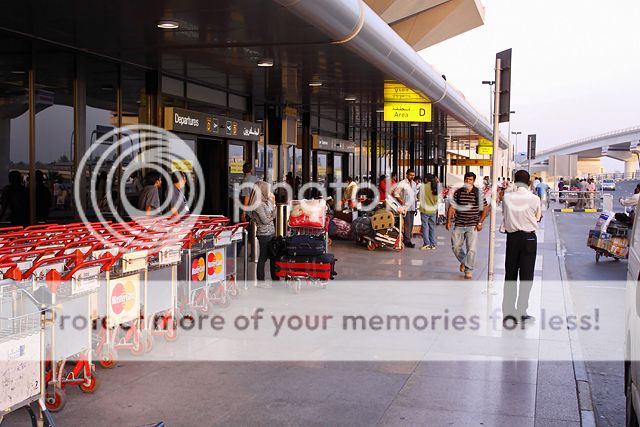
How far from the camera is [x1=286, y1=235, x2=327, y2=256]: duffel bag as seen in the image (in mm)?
11445

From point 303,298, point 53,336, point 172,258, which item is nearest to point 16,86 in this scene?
point 172,258

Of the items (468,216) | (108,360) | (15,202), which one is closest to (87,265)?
(108,360)

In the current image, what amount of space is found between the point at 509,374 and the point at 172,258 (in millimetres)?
3737

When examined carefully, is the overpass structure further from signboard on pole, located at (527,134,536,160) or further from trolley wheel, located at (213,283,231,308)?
trolley wheel, located at (213,283,231,308)

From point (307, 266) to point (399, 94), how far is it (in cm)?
650

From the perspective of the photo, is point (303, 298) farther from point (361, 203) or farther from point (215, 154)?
point (361, 203)

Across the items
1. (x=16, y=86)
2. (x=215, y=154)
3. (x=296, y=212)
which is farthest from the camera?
(x=215, y=154)

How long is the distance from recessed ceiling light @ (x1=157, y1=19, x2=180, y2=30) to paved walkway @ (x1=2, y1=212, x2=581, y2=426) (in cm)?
395

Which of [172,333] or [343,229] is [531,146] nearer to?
[343,229]

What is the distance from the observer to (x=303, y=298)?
11.0 metres

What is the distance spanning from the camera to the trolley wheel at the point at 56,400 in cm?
577

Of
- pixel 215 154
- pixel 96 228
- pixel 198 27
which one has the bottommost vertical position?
pixel 96 228

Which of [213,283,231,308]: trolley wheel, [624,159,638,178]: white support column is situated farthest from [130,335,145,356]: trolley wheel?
[624,159,638,178]: white support column

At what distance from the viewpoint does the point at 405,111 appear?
17625 mm
